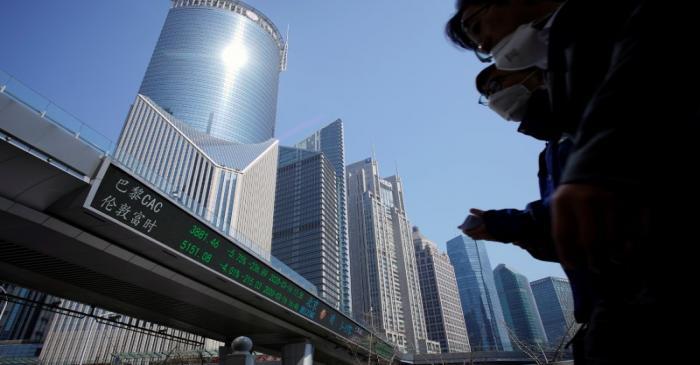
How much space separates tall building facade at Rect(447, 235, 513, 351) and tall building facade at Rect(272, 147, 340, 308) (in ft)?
188

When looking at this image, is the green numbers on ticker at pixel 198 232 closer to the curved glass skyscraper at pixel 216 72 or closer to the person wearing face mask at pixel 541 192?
the person wearing face mask at pixel 541 192

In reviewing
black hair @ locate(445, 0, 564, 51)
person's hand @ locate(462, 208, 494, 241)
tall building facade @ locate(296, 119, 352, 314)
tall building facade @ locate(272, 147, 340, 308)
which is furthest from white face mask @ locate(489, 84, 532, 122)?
tall building facade @ locate(272, 147, 340, 308)

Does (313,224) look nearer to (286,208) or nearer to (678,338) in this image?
(286,208)

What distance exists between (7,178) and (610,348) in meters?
10.2

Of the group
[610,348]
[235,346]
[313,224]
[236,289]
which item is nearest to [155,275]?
[236,289]

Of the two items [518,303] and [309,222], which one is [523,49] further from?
Answer: [518,303]

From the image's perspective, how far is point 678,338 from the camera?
2.68ft

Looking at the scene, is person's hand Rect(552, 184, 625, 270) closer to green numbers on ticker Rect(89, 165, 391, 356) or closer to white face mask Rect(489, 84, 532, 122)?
white face mask Rect(489, 84, 532, 122)

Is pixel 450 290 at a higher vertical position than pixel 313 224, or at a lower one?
lower

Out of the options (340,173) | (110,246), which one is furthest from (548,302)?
(110,246)

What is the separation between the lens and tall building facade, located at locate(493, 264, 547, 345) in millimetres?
124375

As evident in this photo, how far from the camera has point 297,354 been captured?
20047 millimetres

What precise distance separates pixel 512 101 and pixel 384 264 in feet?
368

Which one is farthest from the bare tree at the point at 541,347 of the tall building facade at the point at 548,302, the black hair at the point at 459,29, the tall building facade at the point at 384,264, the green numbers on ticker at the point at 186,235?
the tall building facade at the point at 548,302
